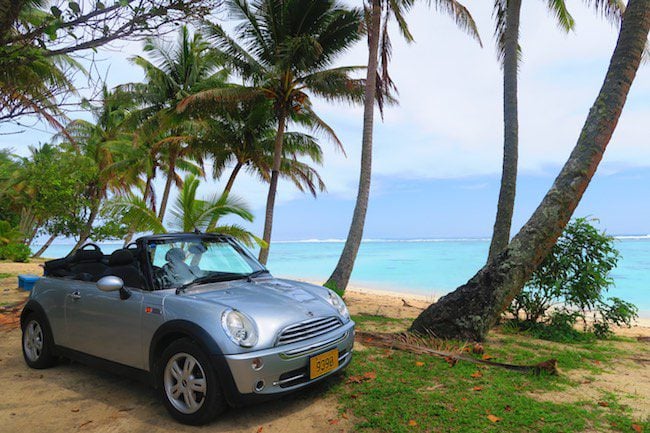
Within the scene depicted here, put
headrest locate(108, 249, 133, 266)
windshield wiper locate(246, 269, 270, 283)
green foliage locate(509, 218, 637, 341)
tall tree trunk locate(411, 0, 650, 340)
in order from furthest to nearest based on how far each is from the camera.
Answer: green foliage locate(509, 218, 637, 341), tall tree trunk locate(411, 0, 650, 340), windshield wiper locate(246, 269, 270, 283), headrest locate(108, 249, 133, 266)

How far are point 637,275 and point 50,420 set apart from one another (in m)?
27.4

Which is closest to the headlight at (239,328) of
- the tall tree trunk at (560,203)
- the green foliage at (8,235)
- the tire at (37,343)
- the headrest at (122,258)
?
the headrest at (122,258)

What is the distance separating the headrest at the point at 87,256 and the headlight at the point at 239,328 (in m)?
2.86

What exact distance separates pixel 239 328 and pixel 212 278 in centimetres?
102

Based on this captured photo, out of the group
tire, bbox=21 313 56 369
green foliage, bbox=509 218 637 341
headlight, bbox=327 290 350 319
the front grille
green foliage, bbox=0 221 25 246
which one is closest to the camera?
the front grille

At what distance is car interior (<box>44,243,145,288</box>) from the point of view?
413cm

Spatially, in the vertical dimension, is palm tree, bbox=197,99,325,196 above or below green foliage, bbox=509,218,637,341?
above

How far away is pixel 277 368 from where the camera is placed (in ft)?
10.9

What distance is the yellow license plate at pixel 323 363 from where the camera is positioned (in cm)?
351

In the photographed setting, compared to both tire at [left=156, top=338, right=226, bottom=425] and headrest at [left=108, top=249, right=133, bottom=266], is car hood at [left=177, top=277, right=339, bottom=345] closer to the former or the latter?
tire at [left=156, top=338, right=226, bottom=425]

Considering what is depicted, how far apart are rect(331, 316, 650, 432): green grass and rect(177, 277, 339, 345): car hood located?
0.85 metres

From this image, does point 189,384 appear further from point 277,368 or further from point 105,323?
point 105,323

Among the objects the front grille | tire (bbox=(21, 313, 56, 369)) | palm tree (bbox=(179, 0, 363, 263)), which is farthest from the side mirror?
palm tree (bbox=(179, 0, 363, 263))

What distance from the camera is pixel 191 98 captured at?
14.2 meters
